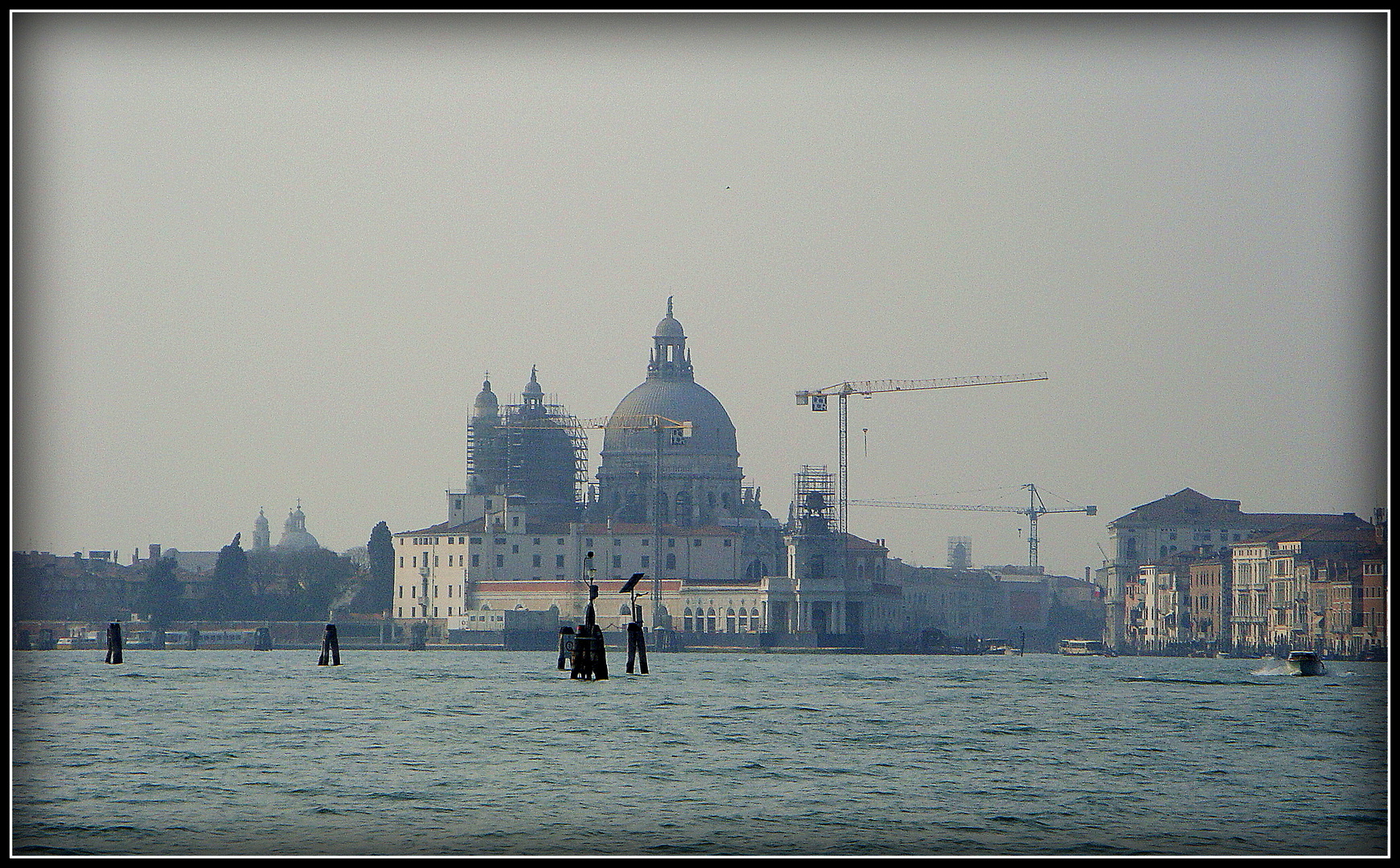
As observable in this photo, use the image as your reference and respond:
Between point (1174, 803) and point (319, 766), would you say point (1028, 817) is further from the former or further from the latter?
point (319, 766)

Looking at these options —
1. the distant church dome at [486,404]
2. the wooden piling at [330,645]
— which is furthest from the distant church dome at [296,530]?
the wooden piling at [330,645]

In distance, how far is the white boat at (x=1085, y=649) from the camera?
96250mm

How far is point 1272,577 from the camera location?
260 feet

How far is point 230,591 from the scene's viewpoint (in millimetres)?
91125

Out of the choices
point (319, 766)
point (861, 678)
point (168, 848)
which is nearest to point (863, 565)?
point (861, 678)

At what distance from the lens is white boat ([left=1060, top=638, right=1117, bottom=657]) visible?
96250 millimetres

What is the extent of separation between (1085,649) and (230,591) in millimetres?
38354

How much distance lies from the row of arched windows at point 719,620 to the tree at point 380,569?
1397cm

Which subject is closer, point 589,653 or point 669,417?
point 589,653

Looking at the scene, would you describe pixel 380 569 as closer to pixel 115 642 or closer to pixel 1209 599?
pixel 1209 599

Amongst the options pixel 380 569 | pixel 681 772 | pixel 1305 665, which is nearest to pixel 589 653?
pixel 681 772

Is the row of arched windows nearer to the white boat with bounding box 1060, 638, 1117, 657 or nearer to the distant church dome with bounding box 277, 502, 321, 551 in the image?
the white boat with bounding box 1060, 638, 1117, 657

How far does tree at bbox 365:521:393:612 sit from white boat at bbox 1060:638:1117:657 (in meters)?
31.3

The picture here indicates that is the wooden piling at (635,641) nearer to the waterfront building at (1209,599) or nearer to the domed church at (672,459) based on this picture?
the waterfront building at (1209,599)
